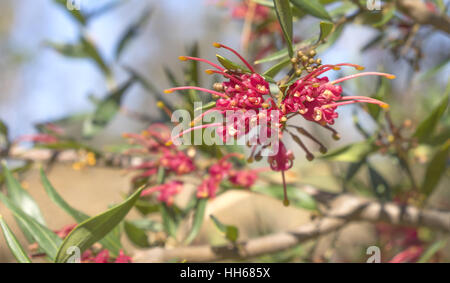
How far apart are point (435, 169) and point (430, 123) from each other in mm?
105

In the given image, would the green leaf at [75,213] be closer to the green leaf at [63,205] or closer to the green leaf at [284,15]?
the green leaf at [63,205]

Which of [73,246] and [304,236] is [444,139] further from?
[73,246]

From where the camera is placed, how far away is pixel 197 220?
2.17 feet

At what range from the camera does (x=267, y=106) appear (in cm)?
42

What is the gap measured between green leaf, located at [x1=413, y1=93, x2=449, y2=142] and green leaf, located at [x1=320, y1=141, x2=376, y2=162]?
0.09m

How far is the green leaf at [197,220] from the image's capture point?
2.12 ft

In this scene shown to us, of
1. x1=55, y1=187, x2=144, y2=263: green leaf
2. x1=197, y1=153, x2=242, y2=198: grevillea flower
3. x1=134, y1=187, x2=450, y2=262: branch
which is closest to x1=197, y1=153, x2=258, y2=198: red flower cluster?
x1=197, y1=153, x2=242, y2=198: grevillea flower

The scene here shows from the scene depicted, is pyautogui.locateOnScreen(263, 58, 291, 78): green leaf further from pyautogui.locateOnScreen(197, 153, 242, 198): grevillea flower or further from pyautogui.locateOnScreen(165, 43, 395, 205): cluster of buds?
pyautogui.locateOnScreen(197, 153, 242, 198): grevillea flower

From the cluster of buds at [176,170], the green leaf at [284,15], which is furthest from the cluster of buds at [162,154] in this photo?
the green leaf at [284,15]

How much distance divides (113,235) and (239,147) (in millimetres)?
294

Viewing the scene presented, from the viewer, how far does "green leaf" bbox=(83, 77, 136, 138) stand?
91cm

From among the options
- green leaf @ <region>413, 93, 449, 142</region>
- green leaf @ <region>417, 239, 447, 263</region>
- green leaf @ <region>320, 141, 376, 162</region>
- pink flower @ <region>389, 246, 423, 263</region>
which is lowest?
green leaf @ <region>417, 239, 447, 263</region>

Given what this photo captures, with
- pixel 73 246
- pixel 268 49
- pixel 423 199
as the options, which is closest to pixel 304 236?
pixel 423 199

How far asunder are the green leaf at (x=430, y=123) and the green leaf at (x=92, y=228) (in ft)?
1.68
